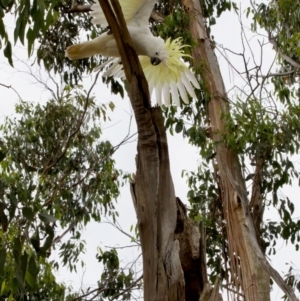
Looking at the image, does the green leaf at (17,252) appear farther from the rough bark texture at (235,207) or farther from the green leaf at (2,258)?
the rough bark texture at (235,207)

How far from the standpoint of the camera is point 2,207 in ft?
5.74

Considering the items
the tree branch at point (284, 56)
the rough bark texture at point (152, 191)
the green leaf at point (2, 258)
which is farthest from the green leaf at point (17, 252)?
the tree branch at point (284, 56)

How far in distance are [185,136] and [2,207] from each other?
9.07 ft

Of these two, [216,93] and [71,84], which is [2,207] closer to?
[216,93]

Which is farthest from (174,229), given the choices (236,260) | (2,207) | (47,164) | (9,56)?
(47,164)

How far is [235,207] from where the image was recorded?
4160mm

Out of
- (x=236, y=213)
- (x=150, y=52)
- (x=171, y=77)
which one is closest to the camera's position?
(x=150, y=52)

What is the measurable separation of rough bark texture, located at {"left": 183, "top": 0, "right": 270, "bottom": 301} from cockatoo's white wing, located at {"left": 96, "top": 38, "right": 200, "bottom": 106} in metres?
1.44

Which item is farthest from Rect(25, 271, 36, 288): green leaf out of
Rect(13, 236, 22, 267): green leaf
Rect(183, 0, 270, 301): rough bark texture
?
Rect(183, 0, 270, 301): rough bark texture

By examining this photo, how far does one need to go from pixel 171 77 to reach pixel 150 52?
0.19 meters

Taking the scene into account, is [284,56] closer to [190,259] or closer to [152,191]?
[190,259]

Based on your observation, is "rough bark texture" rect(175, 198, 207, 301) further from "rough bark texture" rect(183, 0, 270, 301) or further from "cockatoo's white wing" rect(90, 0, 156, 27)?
"rough bark texture" rect(183, 0, 270, 301)

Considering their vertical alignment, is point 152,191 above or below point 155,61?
below

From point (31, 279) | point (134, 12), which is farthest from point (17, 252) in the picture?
point (134, 12)
